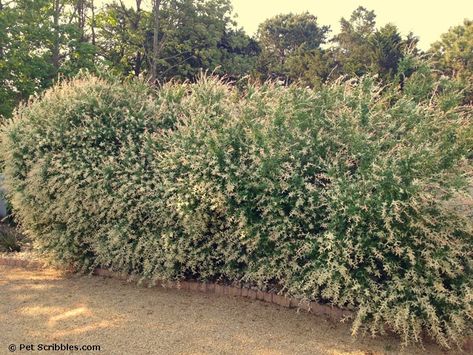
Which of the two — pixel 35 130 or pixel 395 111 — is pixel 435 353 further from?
pixel 35 130

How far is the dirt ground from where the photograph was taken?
3.93m

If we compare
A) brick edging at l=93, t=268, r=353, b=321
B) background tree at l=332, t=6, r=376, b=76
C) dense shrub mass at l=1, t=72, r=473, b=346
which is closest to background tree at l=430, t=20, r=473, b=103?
background tree at l=332, t=6, r=376, b=76

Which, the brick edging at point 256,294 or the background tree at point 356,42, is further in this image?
the background tree at point 356,42

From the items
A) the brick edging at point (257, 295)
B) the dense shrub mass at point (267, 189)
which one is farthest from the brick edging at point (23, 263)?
the brick edging at point (257, 295)

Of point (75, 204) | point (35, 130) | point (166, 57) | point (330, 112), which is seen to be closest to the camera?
point (330, 112)

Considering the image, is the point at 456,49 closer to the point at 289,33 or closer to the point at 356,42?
Answer: the point at 356,42

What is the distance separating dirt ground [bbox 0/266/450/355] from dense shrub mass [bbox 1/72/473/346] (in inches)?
10.9

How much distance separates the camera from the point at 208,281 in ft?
17.6

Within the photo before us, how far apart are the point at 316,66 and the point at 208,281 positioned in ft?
83.8

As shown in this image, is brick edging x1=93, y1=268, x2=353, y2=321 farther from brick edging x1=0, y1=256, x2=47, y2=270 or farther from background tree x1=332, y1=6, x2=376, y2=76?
background tree x1=332, y1=6, x2=376, y2=76

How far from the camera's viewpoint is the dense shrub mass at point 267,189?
4012mm

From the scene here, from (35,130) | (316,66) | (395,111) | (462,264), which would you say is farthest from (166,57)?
(462,264)

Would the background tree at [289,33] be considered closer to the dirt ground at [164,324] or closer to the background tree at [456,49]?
the background tree at [456,49]

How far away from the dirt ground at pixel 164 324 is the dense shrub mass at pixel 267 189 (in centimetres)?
28
